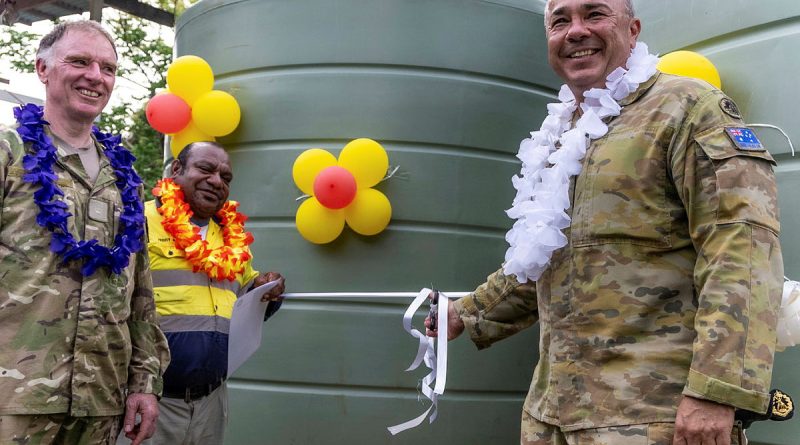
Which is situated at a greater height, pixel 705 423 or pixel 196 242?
pixel 196 242

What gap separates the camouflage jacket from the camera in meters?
2.28

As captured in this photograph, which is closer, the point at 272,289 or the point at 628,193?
the point at 628,193

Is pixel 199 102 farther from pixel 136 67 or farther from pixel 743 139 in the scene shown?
pixel 136 67

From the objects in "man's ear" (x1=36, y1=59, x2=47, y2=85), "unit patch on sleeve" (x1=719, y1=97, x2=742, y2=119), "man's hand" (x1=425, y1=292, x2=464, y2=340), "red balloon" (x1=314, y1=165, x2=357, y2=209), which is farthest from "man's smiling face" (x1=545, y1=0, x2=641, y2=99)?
"red balloon" (x1=314, y1=165, x2=357, y2=209)

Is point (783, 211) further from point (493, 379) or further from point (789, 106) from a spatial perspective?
point (493, 379)

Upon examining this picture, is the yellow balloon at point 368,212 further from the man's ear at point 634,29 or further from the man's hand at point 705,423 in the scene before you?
the man's hand at point 705,423

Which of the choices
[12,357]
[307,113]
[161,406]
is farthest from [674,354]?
[307,113]

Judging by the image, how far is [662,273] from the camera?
2043mm

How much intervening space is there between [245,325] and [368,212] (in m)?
1.10

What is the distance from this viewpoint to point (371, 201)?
444 cm

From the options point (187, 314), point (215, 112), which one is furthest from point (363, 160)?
point (187, 314)

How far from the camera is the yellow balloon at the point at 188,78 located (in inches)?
183

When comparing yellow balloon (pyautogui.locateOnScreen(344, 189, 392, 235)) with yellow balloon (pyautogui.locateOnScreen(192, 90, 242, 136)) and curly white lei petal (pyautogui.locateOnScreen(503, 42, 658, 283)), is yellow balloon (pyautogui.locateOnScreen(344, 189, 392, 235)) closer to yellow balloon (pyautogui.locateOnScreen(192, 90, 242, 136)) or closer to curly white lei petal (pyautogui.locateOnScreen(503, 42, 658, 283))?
A: yellow balloon (pyautogui.locateOnScreen(192, 90, 242, 136))

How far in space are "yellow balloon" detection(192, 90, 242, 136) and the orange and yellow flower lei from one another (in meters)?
1.06
